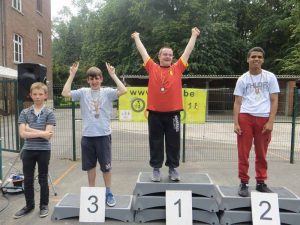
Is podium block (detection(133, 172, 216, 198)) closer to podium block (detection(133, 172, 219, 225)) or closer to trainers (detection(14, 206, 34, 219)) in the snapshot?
podium block (detection(133, 172, 219, 225))

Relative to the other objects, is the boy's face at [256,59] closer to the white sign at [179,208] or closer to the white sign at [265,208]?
the white sign at [265,208]

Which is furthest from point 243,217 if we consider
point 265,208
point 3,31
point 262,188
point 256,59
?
point 3,31

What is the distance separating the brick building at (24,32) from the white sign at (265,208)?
700 inches

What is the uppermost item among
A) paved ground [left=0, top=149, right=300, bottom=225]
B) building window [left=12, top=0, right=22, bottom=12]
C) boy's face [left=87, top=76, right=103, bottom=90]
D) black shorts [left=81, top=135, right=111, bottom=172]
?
building window [left=12, top=0, right=22, bottom=12]

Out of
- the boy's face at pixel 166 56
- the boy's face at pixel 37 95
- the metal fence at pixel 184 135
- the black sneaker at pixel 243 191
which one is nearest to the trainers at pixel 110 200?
the boy's face at pixel 37 95

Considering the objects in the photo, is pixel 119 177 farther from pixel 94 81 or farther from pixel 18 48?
pixel 18 48

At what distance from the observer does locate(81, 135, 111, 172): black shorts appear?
4848mm

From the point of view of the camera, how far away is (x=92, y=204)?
15.4ft

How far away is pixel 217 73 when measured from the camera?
28.8 metres

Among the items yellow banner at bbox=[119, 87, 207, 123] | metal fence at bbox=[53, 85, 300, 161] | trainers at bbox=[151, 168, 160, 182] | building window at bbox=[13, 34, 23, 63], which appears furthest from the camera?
building window at bbox=[13, 34, 23, 63]

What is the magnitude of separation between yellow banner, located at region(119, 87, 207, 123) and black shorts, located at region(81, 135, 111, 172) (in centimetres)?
337

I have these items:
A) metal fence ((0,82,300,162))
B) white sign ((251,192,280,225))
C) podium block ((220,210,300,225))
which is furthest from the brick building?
white sign ((251,192,280,225))

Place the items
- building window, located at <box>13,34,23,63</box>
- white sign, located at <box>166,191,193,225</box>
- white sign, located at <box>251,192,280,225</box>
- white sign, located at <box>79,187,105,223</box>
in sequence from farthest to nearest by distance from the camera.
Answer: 1. building window, located at <box>13,34,23,63</box>
2. white sign, located at <box>79,187,105,223</box>
3. white sign, located at <box>166,191,193,225</box>
4. white sign, located at <box>251,192,280,225</box>

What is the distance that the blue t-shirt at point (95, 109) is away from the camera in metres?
4.83
